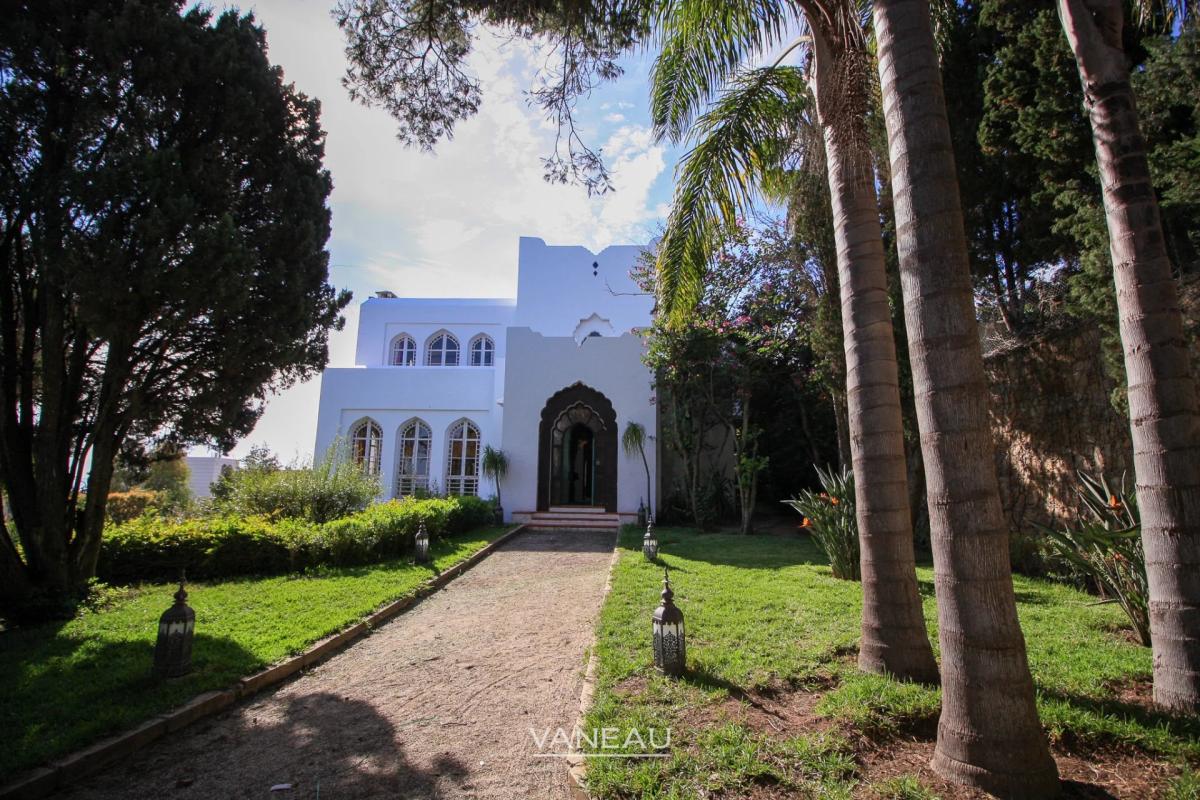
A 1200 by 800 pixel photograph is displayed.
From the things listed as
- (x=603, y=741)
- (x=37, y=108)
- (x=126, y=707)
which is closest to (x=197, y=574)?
(x=126, y=707)

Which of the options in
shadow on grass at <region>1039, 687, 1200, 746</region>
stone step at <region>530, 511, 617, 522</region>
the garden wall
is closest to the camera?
shadow on grass at <region>1039, 687, 1200, 746</region>

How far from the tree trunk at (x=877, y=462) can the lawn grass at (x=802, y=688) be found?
0.28 meters

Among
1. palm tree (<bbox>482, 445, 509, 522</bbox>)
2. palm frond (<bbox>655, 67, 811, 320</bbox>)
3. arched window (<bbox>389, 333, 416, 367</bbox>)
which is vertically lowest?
palm tree (<bbox>482, 445, 509, 522</bbox>)

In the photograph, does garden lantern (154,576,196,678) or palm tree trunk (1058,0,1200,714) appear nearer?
palm tree trunk (1058,0,1200,714)

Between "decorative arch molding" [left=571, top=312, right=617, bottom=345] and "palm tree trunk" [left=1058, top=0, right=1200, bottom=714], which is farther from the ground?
"decorative arch molding" [left=571, top=312, right=617, bottom=345]

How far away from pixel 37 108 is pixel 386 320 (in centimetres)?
1636

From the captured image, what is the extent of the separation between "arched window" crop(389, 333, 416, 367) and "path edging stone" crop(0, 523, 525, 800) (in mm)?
17219

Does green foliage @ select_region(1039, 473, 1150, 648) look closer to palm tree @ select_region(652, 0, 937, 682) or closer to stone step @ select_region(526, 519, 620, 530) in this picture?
palm tree @ select_region(652, 0, 937, 682)

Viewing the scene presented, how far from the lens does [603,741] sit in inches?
128

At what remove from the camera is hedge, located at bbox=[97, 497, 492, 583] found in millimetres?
8289

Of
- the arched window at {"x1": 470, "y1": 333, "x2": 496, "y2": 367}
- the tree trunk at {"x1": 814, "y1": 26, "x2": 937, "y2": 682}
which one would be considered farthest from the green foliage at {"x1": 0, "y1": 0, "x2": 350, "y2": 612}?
the arched window at {"x1": 470, "y1": 333, "x2": 496, "y2": 367}

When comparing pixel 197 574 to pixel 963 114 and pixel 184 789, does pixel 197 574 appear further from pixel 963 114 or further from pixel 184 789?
pixel 963 114

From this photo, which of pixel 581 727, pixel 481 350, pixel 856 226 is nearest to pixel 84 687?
pixel 581 727

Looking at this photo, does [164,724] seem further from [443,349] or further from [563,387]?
[443,349]
